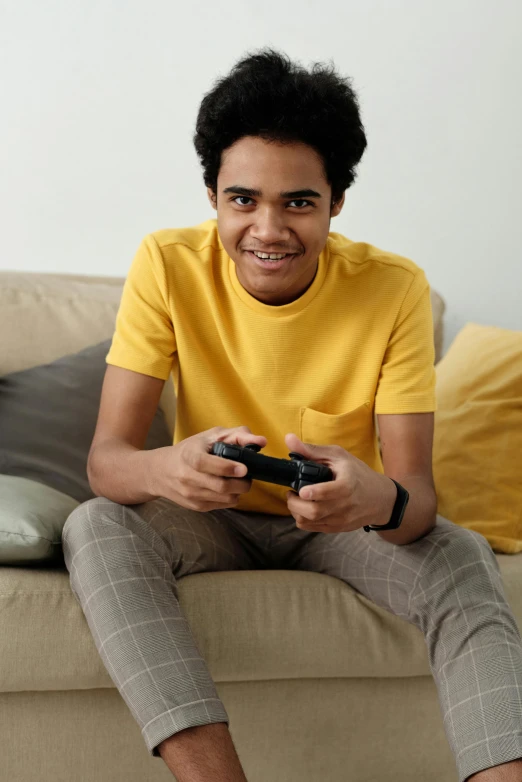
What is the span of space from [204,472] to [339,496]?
18 cm

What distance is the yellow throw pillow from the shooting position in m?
1.73

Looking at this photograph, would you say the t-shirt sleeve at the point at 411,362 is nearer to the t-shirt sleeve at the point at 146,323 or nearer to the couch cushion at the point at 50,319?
the t-shirt sleeve at the point at 146,323

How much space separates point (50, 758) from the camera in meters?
1.32

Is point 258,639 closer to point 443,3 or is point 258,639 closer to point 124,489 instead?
point 124,489

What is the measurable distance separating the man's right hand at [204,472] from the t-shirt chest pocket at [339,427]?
31cm

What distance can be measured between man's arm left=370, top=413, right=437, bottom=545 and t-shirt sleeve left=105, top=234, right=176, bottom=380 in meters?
0.39

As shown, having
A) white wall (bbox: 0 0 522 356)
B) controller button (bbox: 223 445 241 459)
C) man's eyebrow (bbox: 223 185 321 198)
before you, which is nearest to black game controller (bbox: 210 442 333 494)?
controller button (bbox: 223 445 241 459)

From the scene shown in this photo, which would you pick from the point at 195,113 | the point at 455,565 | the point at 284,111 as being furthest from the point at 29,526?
the point at 195,113

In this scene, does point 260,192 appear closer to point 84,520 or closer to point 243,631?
point 84,520

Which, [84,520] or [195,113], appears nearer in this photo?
[84,520]

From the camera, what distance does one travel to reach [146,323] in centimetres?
145

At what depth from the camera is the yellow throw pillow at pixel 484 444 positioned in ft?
5.69

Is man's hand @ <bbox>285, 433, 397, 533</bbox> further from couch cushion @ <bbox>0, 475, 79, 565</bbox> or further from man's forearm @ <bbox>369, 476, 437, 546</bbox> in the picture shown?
couch cushion @ <bbox>0, 475, 79, 565</bbox>

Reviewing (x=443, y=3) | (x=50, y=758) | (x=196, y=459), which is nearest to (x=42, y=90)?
(x=443, y=3)
